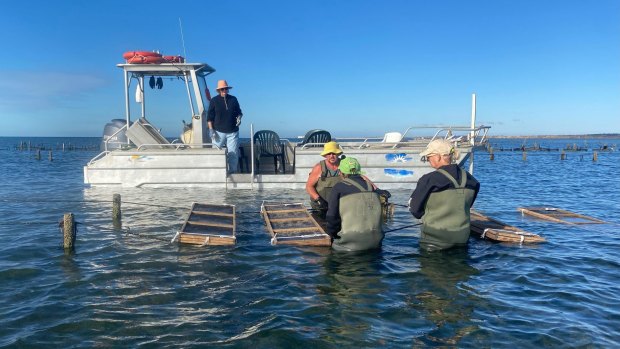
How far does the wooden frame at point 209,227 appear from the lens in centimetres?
770

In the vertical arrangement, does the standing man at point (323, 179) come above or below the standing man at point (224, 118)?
below

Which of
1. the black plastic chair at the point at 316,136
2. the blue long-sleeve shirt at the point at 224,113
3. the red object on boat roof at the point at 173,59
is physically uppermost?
the red object on boat roof at the point at 173,59

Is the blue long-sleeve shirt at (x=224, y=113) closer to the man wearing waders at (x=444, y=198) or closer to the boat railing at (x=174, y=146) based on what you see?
the boat railing at (x=174, y=146)

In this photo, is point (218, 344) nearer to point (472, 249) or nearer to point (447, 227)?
point (447, 227)

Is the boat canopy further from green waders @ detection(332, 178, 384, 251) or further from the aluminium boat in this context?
green waders @ detection(332, 178, 384, 251)

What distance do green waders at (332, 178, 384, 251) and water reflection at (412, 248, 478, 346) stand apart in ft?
2.99

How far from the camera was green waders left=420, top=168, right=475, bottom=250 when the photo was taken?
6602mm

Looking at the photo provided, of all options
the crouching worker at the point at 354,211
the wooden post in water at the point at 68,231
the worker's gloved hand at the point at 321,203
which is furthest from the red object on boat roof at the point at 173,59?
the crouching worker at the point at 354,211

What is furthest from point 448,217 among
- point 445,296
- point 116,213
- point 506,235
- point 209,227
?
point 116,213

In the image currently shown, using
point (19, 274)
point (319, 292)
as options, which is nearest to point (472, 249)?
point (319, 292)

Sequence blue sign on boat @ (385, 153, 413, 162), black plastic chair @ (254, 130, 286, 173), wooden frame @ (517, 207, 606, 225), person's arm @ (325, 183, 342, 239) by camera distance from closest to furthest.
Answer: person's arm @ (325, 183, 342, 239) → wooden frame @ (517, 207, 606, 225) → blue sign on boat @ (385, 153, 413, 162) → black plastic chair @ (254, 130, 286, 173)

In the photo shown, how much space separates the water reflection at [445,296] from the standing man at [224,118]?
8.47 m

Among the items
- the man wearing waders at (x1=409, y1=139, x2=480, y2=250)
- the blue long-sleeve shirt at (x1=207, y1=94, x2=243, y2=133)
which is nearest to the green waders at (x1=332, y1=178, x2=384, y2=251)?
the man wearing waders at (x1=409, y1=139, x2=480, y2=250)

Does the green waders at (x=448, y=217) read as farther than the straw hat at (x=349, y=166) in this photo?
No
